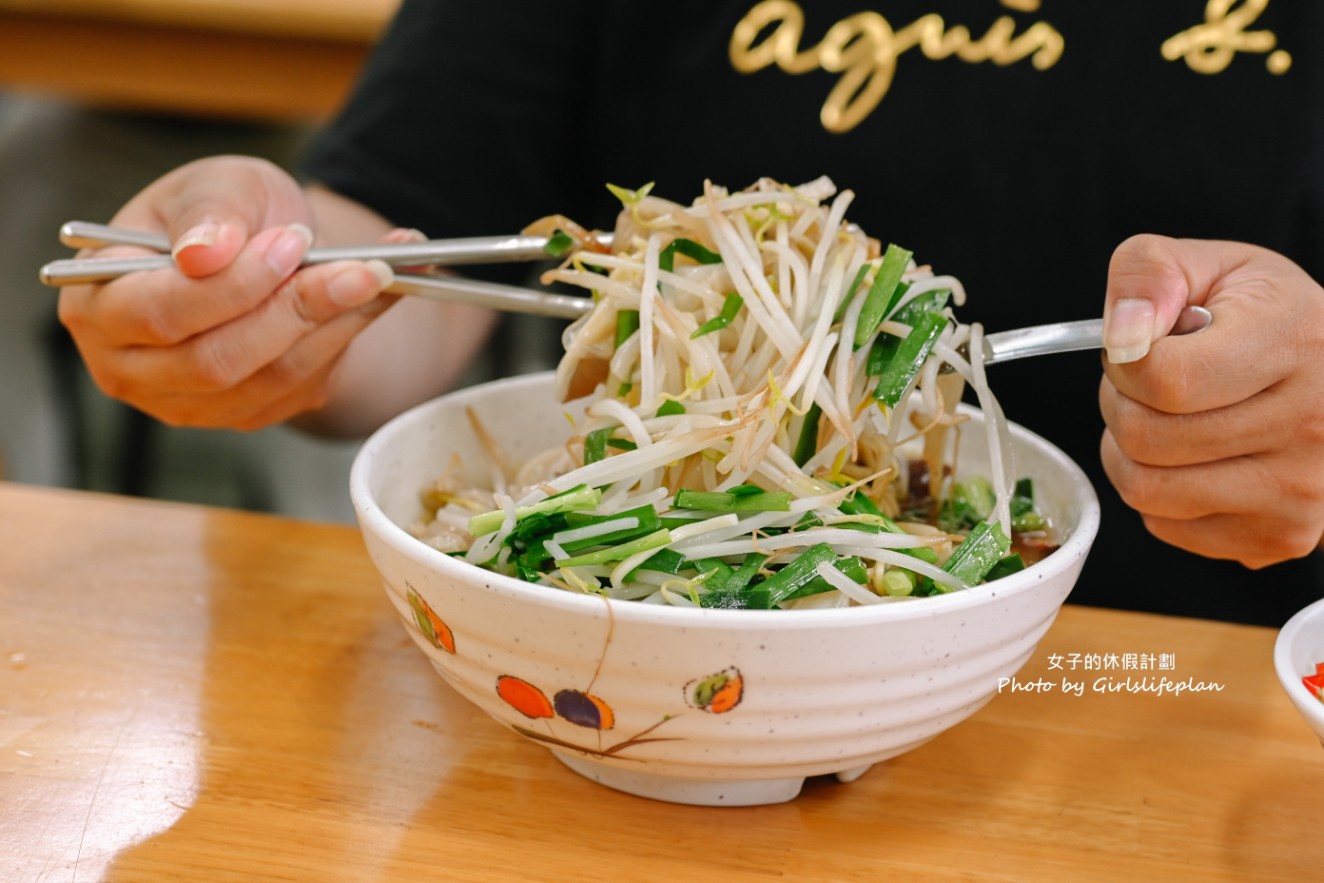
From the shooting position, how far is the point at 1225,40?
4.44 ft

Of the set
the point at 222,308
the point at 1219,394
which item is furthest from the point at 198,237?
the point at 1219,394

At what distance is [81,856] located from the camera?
2.46 feet

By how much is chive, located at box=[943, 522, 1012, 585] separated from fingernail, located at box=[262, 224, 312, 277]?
23.8 inches

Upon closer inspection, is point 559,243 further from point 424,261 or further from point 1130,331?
point 1130,331

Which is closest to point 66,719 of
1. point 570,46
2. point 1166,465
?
point 1166,465

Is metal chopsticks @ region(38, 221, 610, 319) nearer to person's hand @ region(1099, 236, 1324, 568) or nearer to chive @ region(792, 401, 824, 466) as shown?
chive @ region(792, 401, 824, 466)

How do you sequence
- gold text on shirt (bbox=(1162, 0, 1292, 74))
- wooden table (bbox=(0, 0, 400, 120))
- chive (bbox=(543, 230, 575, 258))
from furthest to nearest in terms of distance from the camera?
1. wooden table (bbox=(0, 0, 400, 120))
2. gold text on shirt (bbox=(1162, 0, 1292, 74))
3. chive (bbox=(543, 230, 575, 258))

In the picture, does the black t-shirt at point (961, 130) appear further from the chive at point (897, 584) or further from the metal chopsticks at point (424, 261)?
the chive at point (897, 584)

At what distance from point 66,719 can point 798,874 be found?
56 centimetres

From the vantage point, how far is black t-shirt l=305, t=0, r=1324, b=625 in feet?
4.54

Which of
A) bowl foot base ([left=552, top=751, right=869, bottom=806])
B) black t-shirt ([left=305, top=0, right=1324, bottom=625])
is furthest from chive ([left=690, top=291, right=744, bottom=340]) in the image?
black t-shirt ([left=305, top=0, right=1324, bottom=625])

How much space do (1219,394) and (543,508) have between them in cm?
47

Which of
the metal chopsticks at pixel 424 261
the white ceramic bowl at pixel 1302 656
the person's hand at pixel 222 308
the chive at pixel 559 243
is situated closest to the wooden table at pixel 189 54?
the person's hand at pixel 222 308

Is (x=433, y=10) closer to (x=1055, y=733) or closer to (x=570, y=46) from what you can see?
(x=570, y=46)
